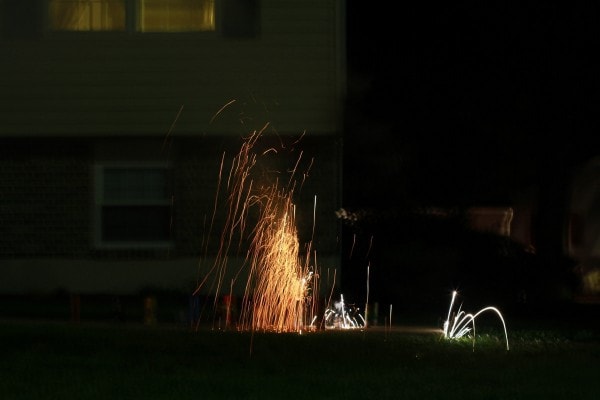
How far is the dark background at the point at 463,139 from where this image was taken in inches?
619

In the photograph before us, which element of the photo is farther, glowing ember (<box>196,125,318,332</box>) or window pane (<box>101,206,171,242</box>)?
window pane (<box>101,206,171,242</box>)

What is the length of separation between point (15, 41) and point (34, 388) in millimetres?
8501

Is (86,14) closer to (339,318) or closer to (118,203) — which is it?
(118,203)

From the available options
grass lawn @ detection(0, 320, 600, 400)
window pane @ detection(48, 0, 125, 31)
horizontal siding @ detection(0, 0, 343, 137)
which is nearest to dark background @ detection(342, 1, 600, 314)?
horizontal siding @ detection(0, 0, 343, 137)

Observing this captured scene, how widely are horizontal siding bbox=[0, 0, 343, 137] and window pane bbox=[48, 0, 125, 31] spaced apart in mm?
255

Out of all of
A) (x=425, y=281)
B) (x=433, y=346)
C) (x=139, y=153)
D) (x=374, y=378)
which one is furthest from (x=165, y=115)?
(x=374, y=378)

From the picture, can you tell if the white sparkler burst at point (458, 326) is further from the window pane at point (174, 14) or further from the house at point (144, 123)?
the window pane at point (174, 14)

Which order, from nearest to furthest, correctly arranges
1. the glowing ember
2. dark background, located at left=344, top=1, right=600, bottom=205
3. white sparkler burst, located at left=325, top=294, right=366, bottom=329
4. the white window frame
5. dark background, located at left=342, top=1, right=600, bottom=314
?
the glowing ember → white sparkler burst, located at left=325, top=294, right=366, bottom=329 → dark background, located at left=342, top=1, right=600, bottom=314 → dark background, located at left=344, top=1, right=600, bottom=205 → the white window frame

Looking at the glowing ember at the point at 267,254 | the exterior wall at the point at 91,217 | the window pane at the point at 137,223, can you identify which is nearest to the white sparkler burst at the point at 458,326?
the glowing ember at the point at 267,254

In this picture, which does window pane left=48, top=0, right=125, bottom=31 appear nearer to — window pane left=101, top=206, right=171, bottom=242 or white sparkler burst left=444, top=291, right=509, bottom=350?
window pane left=101, top=206, right=171, bottom=242

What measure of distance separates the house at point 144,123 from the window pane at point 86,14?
2cm

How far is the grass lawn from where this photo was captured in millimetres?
9445

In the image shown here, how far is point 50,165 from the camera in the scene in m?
17.2

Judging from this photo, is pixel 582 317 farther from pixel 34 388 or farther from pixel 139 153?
pixel 34 388
